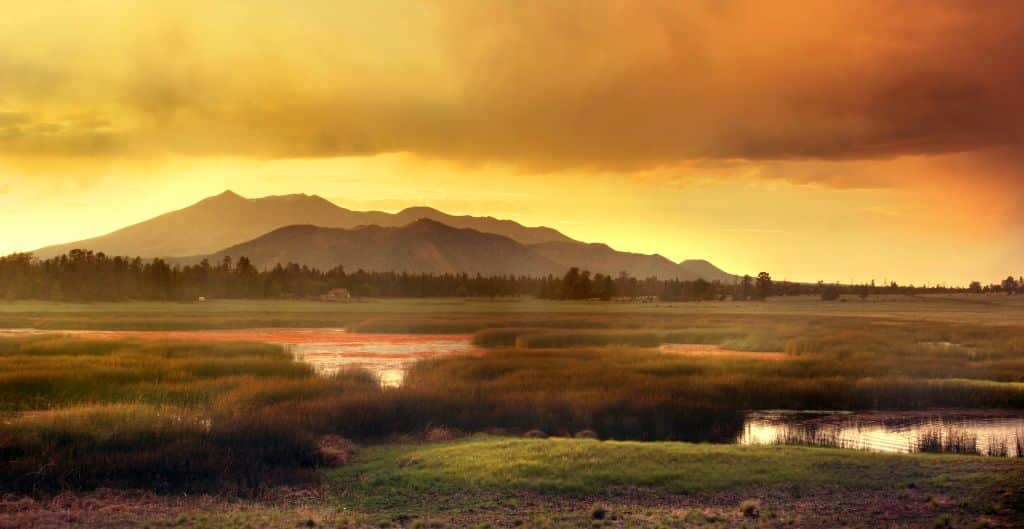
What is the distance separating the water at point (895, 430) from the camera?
93.1 feet

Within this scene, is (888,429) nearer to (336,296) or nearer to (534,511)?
(534,511)

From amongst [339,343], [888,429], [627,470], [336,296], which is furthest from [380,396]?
[336,296]

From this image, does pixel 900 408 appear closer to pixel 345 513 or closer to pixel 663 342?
pixel 345 513

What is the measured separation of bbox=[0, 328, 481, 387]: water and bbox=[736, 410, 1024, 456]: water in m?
19.7

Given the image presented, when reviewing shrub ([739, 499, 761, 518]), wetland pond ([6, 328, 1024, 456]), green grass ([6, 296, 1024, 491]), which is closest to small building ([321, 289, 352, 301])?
green grass ([6, 296, 1024, 491])

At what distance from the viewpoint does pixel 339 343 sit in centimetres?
7519

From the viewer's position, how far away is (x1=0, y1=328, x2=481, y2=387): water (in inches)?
2127

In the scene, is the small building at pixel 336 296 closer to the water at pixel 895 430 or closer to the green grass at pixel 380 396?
the green grass at pixel 380 396

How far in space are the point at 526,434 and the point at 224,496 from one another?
38.7 feet

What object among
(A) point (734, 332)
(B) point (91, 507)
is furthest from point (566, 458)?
(A) point (734, 332)

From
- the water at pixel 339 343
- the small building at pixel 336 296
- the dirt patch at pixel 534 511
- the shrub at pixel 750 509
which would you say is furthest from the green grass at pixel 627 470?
the small building at pixel 336 296

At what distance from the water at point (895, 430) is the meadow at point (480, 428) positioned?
1.83 m

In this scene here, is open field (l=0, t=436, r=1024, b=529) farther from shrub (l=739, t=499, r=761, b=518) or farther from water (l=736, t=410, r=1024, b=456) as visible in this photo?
water (l=736, t=410, r=1024, b=456)

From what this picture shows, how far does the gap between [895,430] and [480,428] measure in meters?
16.2
